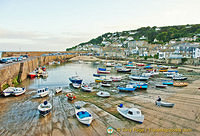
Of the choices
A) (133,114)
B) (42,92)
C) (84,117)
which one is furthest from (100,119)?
(42,92)

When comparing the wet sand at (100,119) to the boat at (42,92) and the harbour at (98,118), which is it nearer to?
the harbour at (98,118)

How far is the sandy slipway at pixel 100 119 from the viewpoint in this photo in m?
11.0

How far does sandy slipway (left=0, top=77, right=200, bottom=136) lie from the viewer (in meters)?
11.0

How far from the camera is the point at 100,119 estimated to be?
12.8m

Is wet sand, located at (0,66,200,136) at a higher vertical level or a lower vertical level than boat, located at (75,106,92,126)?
lower

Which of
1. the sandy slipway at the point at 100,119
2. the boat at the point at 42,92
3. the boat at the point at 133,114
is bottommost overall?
the sandy slipway at the point at 100,119

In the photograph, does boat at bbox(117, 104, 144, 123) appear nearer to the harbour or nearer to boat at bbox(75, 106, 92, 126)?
the harbour

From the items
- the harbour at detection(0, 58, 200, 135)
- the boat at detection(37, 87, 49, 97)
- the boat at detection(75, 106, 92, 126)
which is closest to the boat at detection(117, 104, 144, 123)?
the harbour at detection(0, 58, 200, 135)

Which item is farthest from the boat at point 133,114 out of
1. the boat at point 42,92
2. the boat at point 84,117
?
the boat at point 42,92

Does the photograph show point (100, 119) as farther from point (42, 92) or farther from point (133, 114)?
point (42, 92)

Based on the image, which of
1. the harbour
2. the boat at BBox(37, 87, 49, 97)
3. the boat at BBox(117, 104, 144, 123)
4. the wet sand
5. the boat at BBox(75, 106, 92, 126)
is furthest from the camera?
the boat at BBox(37, 87, 49, 97)

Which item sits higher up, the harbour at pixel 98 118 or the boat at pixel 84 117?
the boat at pixel 84 117

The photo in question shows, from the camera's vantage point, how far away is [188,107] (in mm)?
14953

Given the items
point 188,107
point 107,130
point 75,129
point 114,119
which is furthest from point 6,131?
point 188,107
